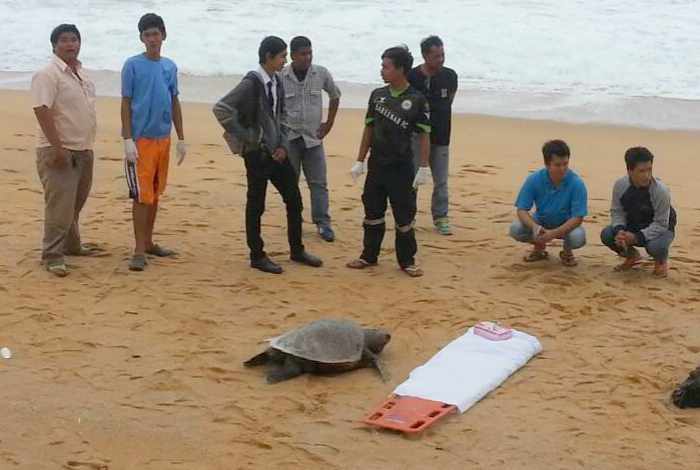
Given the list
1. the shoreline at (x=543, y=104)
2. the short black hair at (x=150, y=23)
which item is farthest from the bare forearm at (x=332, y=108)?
the shoreline at (x=543, y=104)

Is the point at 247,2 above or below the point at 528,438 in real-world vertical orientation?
above

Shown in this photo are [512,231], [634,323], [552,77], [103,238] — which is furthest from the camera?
[552,77]

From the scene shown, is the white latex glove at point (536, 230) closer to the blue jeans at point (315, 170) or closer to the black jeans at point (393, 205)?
the black jeans at point (393, 205)

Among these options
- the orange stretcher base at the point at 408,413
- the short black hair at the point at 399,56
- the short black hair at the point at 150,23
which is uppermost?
the short black hair at the point at 150,23

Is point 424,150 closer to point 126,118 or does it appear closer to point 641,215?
point 641,215

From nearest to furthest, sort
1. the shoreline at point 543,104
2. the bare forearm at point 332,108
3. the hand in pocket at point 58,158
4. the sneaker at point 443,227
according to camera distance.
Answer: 1. the hand in pocket at point 58,158
2. the bare forearm at point 332,108
3. the sneaker at point 443,227
4. the shoreline at point 543,104

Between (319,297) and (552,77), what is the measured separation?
10.4 m

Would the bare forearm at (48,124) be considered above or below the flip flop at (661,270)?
above

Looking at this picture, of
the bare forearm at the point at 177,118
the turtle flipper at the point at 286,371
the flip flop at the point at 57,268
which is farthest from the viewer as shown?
the bare forearm at the point at 177,118

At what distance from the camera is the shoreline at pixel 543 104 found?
41.6 feet

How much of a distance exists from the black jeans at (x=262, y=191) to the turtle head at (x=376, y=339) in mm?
1663

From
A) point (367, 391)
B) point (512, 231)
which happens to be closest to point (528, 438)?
point (367, 391)

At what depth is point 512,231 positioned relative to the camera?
283 inches

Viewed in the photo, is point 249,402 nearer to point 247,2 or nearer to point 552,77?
point 552,77
